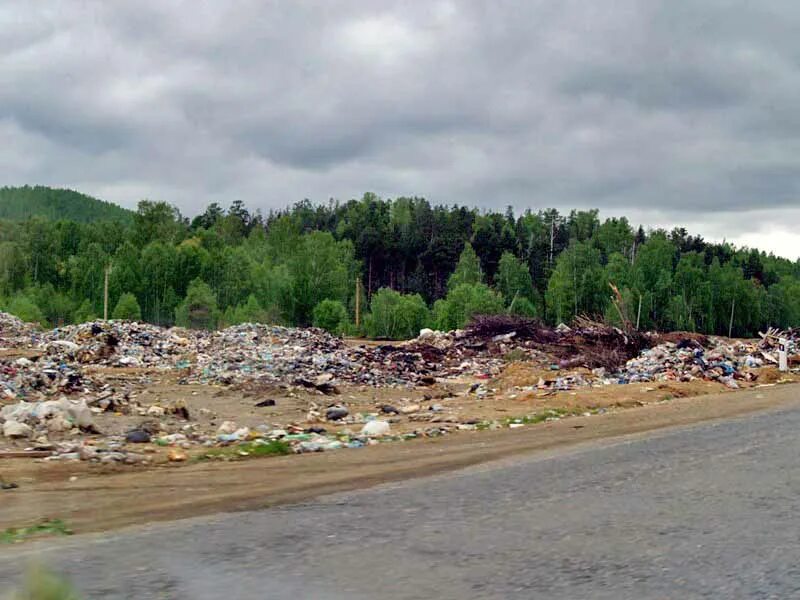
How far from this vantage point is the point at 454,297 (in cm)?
7888

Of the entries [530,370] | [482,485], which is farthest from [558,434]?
[530,370]

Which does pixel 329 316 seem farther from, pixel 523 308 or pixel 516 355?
pixel 516 355

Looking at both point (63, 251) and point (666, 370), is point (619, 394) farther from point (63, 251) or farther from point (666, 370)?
point (63, 251)

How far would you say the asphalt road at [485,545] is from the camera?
198 inches

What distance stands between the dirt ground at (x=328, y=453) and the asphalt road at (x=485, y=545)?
1.99 ft

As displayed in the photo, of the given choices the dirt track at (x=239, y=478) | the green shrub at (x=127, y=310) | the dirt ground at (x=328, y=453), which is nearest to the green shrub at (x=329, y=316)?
the green shrub at (x=127, y=310)

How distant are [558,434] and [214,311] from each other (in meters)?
62.9

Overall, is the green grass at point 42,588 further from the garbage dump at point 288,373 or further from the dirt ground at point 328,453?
the garbage dump at point 288,373

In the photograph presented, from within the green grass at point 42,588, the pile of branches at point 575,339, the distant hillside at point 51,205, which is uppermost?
the distant hillside at point 51,205

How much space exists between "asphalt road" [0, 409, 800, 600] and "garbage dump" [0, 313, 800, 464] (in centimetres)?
431

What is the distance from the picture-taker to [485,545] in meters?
6.03

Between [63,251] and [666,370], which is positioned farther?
[63,251]

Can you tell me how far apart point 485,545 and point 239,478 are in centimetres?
398

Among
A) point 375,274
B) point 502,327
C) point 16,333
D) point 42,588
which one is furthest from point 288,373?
point 375,274
